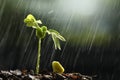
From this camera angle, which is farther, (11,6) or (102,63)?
(102,63)

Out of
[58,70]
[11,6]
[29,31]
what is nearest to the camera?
[58,70]

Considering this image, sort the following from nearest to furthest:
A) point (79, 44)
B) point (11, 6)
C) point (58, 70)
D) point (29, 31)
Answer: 1. point (58, 70)
2. point (11, 6)
3. point (29, 31)
4. point (79, 44)

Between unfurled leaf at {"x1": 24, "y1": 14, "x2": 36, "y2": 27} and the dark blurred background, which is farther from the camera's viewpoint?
the dark blurred background

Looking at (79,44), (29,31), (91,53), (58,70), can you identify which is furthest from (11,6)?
(58,70)

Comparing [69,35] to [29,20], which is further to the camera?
[69,35]

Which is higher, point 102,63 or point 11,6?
point 11,6

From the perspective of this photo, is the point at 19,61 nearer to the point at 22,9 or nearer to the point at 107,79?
the point at 22,9

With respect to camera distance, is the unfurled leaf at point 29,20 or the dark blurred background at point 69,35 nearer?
the unfurled leaf at point 29,20

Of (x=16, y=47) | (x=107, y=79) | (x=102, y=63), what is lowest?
(x=107, y=79)
